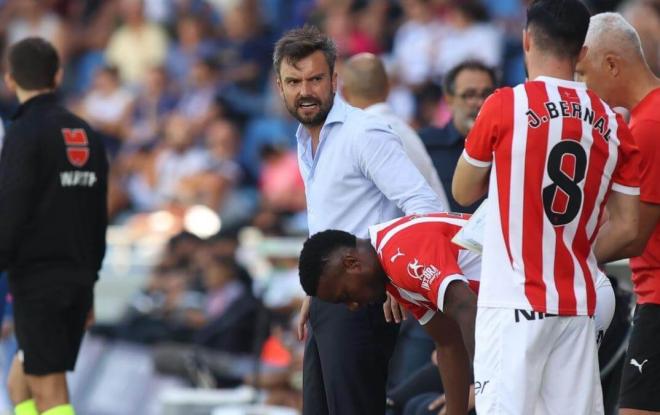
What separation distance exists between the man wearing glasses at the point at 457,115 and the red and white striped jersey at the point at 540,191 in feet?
10.1

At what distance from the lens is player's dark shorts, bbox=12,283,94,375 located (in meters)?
7.39

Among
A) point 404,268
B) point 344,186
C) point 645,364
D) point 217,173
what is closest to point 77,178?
point 344,186

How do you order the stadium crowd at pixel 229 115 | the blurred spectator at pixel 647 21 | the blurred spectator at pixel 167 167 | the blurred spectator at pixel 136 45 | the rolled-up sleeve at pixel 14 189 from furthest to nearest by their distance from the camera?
the blurred spectator at pixel 136 45
the blurred spectator at pixel 167 167
the blurred spectator at pixel 647 21
the stadium crowd at pixel 229 115
the rolled-up sleeve at pixel 14 189

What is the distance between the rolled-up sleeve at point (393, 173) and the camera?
5629 millimetres

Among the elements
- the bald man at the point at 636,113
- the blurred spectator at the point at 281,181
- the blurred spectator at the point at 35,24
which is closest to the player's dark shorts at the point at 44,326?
the bald man at the point at 636,113

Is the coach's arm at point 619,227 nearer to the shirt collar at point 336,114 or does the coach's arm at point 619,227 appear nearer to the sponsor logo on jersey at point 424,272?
the sponsor logo on jersey at point 424,272

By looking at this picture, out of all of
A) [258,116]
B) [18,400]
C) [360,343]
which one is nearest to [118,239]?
[258,116]

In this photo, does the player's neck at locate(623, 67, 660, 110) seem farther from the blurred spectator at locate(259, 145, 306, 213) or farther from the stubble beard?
the blurred spectator at locate(259, 145, 306, 213)

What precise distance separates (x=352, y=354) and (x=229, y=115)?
981 cm

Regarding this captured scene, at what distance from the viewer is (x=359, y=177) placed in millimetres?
5797

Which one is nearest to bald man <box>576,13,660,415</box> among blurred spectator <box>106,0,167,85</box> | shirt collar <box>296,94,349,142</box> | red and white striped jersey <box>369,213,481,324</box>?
red and white striped jersey <box>369,213,481,324</box>

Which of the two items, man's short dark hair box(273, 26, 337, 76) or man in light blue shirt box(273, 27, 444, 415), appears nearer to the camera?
man in light blue shirt box(273, 27, 444, 415)

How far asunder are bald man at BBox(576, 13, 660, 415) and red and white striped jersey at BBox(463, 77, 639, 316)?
28.8 inches

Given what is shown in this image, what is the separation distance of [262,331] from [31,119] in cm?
369
